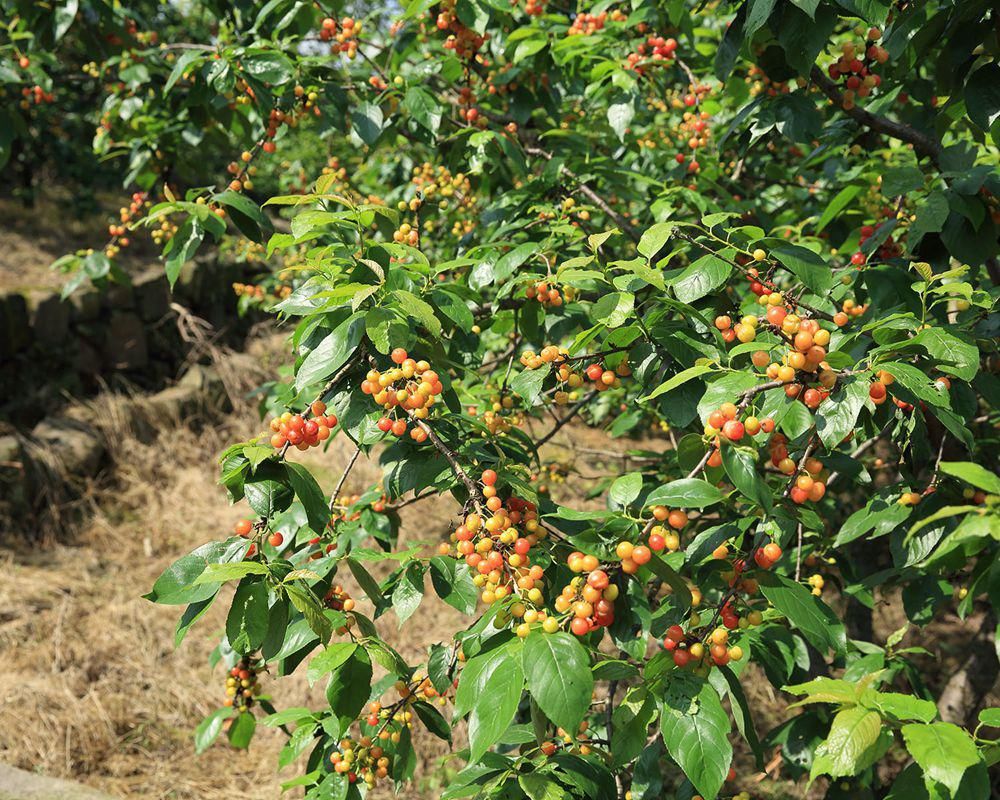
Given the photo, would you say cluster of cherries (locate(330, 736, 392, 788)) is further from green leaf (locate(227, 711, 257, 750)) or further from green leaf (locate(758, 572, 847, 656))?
green leaf (locate(758, 572, 847, 656))

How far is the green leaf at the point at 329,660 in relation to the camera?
1.22 m

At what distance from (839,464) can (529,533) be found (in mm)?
780

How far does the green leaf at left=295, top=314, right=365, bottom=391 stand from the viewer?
1.33 m

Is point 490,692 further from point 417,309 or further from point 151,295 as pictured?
point 151,295

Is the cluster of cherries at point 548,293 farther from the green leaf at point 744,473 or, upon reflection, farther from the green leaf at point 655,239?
the green leaf at point 744,473

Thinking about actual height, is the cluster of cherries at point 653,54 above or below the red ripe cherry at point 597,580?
above

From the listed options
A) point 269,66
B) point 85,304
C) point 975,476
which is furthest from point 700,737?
point 85,304

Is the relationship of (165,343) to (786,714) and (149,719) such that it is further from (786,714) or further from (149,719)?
(786,714)

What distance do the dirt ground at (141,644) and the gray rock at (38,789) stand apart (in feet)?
1.69

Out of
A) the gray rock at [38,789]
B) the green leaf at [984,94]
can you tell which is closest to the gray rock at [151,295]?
the gray rock at [38,789]

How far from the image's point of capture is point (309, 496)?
1.33 m

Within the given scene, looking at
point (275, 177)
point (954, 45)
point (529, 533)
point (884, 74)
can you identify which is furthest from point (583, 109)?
point (275, 177)

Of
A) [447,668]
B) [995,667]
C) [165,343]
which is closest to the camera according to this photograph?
[447,668]

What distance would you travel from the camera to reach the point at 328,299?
1.42m
